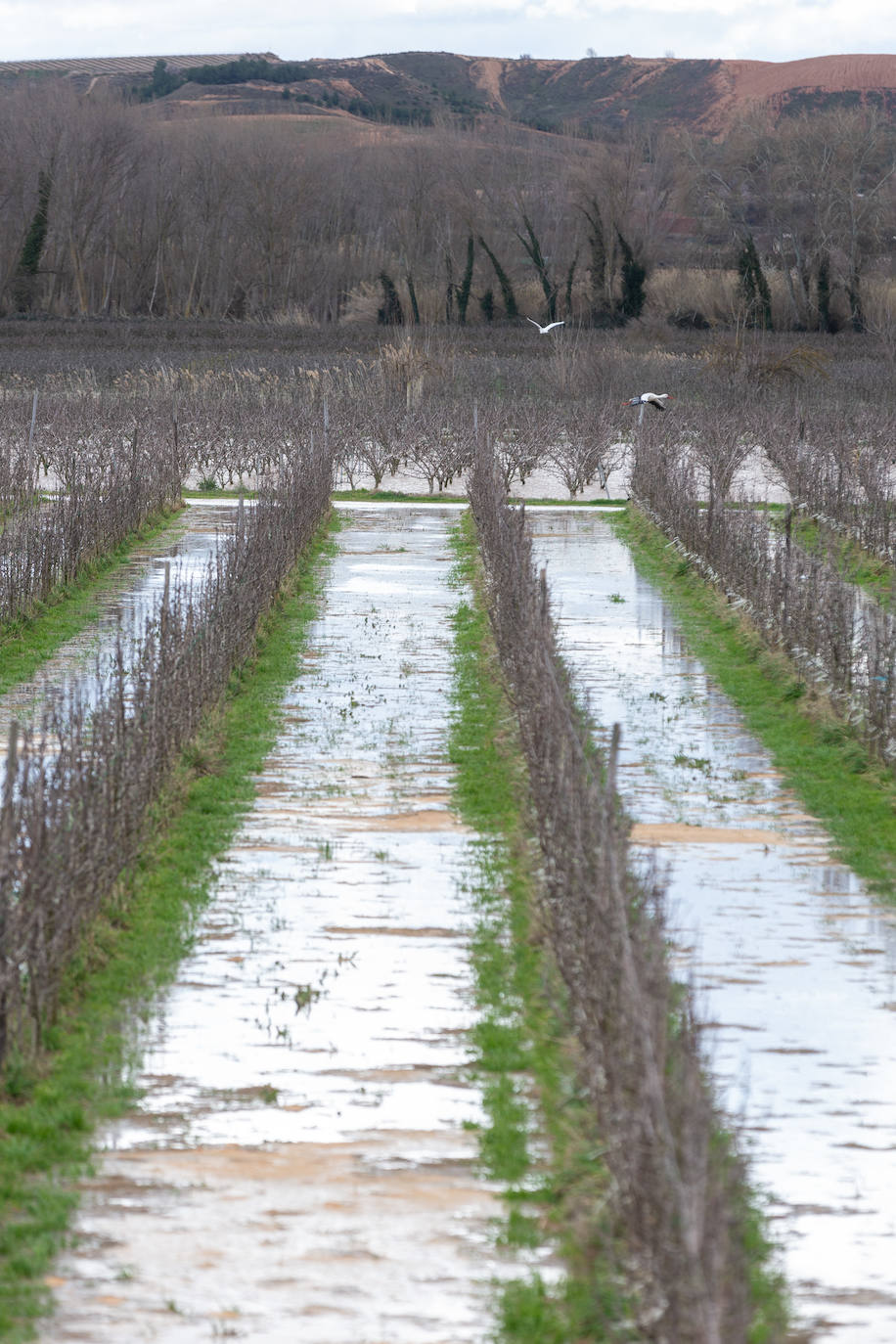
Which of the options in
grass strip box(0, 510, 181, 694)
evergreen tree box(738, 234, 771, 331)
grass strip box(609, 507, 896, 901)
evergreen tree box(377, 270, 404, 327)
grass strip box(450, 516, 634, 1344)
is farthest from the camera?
evergreen tree box(377, 270, 404, 327)

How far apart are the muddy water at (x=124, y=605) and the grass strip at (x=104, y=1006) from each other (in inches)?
26.5

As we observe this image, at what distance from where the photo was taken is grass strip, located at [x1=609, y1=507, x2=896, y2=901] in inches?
277

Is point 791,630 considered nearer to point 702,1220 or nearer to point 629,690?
point 629,690

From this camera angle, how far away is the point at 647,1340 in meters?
3.17

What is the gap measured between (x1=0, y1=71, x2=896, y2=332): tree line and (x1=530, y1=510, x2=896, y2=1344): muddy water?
48.5 meters

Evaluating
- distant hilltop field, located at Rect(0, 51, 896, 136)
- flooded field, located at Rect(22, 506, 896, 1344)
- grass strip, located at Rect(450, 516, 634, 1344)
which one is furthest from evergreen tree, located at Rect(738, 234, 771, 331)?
distant hilltop field, located at Rect(0, 51, 896, 136)

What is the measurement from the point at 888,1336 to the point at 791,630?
24.3 feet

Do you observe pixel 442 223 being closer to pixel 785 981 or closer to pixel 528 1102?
pixel 785 981

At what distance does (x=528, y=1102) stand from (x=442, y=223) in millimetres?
71419

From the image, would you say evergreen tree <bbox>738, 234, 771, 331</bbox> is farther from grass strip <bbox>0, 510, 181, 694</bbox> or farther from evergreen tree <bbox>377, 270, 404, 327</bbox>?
grass strip <bbox>0, 510, 181, 694</bbox>

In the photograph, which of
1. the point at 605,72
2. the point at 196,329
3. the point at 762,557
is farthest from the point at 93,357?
the point at 605,72

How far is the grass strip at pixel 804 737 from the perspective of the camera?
7.04 meters

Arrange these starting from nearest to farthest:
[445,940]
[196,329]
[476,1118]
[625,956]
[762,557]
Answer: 1. [625,956]
2. [476,1118]
3. [445,940]
4. [762,557]
5. [196,329]

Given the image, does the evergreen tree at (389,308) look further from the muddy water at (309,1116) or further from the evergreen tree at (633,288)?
the muddy water at (309,1116)
